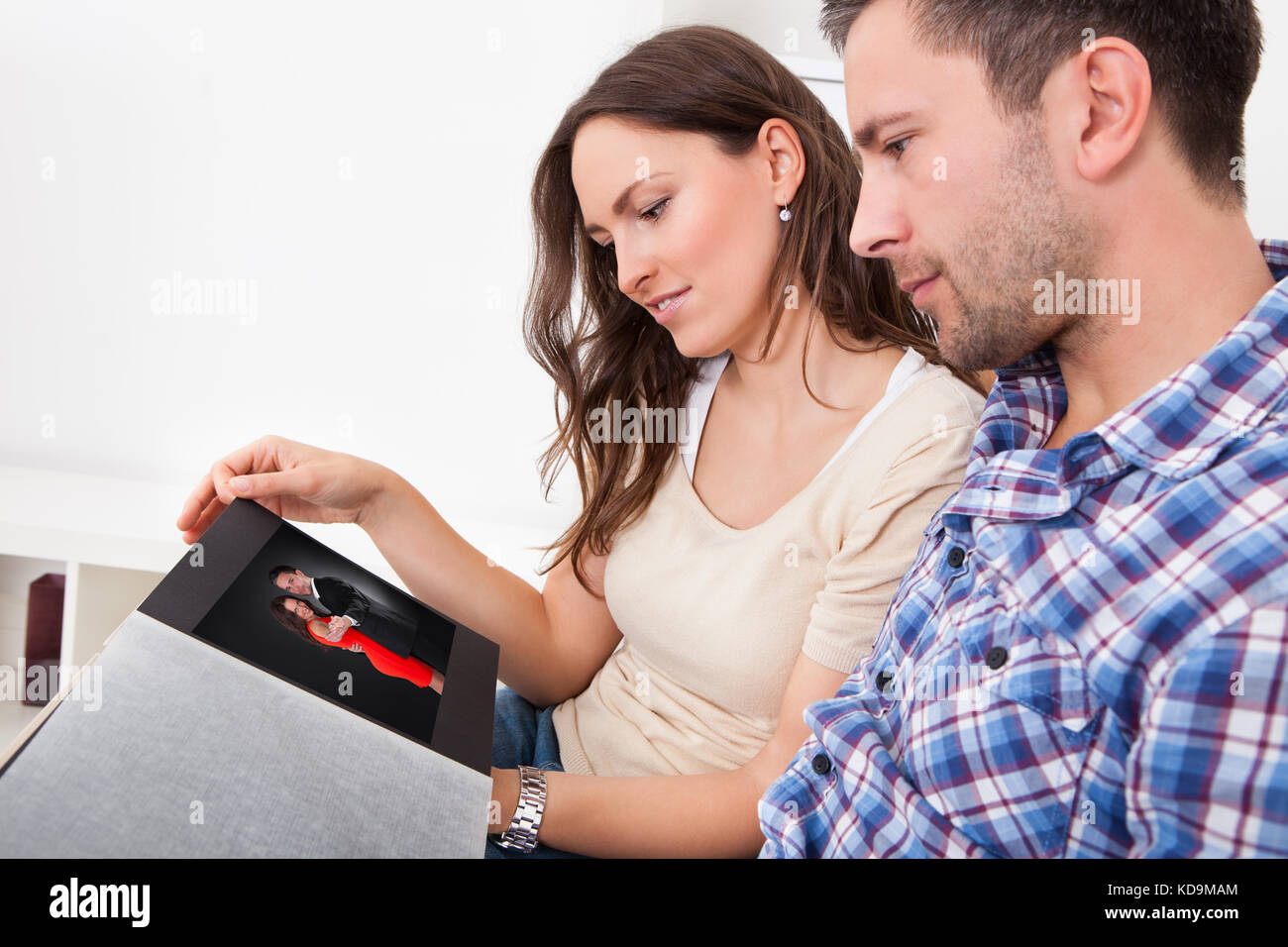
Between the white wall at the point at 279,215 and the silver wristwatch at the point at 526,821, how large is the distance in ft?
3.54

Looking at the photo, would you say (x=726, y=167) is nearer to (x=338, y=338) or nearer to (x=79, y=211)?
(x=338, y=338)

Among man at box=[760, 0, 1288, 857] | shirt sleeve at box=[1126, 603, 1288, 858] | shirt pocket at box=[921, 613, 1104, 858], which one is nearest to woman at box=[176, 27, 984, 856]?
man at box=[760, 0, 1288, 857]

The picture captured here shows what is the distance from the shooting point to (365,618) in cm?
84

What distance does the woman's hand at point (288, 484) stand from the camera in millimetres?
975

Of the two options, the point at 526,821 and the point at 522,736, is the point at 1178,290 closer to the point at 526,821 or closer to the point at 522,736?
the point at 526,821

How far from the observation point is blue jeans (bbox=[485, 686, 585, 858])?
3.62 ft

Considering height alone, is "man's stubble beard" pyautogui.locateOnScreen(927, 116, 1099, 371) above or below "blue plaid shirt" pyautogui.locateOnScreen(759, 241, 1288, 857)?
above

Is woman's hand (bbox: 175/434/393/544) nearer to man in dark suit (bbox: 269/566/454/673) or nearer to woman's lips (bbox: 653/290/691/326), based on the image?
man in dark suit (bbox: 269/566/454/673)

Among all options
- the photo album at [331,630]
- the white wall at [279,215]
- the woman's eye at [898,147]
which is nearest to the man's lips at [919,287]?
the woman's eye at [898,147]

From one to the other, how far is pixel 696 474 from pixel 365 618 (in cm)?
46

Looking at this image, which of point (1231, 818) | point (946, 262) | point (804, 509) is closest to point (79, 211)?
point (804, 509)

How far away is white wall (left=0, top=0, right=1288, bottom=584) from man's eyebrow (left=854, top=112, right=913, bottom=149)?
3.67 ft
